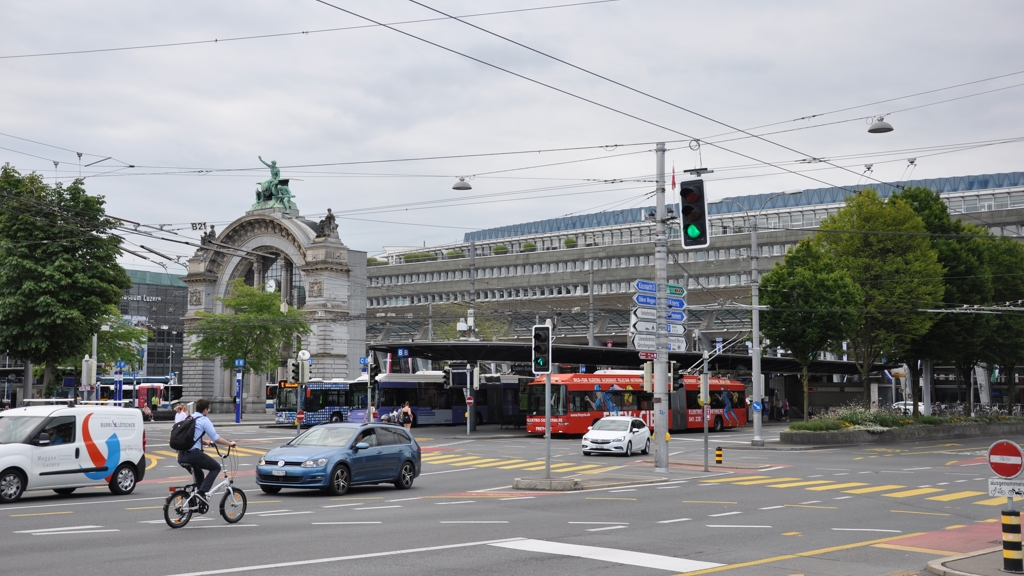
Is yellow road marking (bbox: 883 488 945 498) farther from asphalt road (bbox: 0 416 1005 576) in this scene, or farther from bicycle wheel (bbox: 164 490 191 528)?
bicycle wheel (bbox: 164 490 191 528)

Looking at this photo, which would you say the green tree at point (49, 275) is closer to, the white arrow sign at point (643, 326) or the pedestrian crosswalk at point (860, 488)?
the white arrow sign at point (643, 326)

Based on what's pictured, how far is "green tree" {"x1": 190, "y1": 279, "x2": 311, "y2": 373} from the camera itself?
244 ft

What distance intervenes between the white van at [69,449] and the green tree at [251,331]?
53.3 m

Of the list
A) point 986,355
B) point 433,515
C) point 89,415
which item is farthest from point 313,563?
point 986,355

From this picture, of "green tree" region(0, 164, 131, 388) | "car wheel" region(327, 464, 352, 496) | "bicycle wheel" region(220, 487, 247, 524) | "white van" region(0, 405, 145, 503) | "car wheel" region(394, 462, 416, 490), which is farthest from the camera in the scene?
"green tree" region(0, 164, 131, 388)

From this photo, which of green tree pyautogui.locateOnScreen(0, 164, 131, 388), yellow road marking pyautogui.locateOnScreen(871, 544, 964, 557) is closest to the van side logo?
yellow road marking pyautogui.locateOnScreen(871, 544, 964, 557)

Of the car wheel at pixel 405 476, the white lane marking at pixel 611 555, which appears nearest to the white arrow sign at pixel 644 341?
the car wheel at pixel 405 476

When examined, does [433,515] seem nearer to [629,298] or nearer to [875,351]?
[875,351]

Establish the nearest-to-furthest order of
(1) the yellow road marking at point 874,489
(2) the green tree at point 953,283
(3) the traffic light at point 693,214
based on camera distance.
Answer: (3) the traffic light at point 693,214
(1) the yellow road marking at point 874,489
(2) the green tree at point 953,283

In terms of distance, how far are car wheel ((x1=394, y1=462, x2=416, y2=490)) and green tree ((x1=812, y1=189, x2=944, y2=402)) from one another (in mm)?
32527

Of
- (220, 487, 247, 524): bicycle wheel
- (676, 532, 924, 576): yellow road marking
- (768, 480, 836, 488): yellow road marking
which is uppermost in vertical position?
(220, 487, 247, 524): bicycle wheel

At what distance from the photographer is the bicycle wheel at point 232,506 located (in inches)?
583

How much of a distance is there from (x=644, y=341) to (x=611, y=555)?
13.6m

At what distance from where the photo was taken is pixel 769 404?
72500 mm
